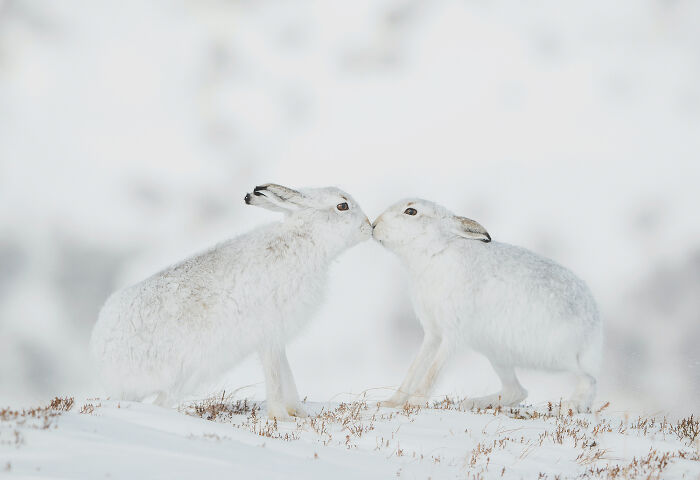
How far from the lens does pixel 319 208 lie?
329 inches

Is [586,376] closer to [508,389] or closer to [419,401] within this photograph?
Answer: [508,389]

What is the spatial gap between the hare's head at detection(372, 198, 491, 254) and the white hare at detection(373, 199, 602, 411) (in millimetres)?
12

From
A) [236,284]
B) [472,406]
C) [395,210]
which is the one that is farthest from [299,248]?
[472,406]

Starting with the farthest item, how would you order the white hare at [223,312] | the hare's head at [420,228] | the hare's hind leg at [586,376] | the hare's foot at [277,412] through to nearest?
the hare's head at [420,228]
the hare's hind leg at [586,376]
the hare's foot at [277,412]
the white hare at [223,312]

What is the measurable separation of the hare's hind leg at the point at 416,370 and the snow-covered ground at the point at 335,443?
33 centimetres

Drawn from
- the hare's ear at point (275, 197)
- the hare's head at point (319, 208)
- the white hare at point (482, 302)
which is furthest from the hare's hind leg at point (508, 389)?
the hare's ear at point (275, 197)

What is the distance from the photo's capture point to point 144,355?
737cm

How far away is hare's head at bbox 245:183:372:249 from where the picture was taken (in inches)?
322

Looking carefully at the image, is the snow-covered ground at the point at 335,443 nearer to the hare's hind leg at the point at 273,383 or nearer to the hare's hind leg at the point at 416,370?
the hare's hind leg at the point at 273,383

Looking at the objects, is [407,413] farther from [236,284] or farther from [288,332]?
[236,284]

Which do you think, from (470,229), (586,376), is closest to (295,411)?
(470,229)

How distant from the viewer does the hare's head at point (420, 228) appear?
30.3ft

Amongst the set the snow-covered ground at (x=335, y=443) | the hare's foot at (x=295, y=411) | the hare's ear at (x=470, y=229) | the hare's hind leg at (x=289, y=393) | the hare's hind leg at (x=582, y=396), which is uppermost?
the hare's ear at (x=470, y=229)

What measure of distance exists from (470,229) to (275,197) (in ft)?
8.14
